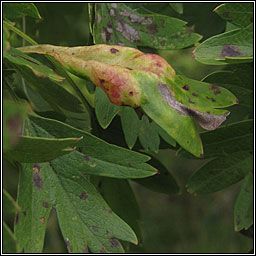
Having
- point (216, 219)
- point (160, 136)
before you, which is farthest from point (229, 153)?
point (216, 219)

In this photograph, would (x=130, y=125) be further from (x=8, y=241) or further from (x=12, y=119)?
(x=12, y=119)

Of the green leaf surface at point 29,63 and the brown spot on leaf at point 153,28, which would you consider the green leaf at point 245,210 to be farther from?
the green leaf surface at point 29,63

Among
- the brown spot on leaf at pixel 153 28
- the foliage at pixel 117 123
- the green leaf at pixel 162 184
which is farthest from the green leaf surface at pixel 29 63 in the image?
the green leaf at pixel 162 184

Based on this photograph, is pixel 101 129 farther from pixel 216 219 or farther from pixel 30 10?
pixel 216 219

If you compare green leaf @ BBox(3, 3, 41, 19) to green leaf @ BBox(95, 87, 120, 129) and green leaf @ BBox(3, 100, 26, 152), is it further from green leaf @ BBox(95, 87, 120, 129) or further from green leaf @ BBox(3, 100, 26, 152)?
green leaf @ BBox(3, 100, 26, 152)

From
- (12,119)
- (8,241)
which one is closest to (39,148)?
(8,241)

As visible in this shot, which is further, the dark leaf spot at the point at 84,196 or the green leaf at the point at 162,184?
the green leaf at the point at 162,184
